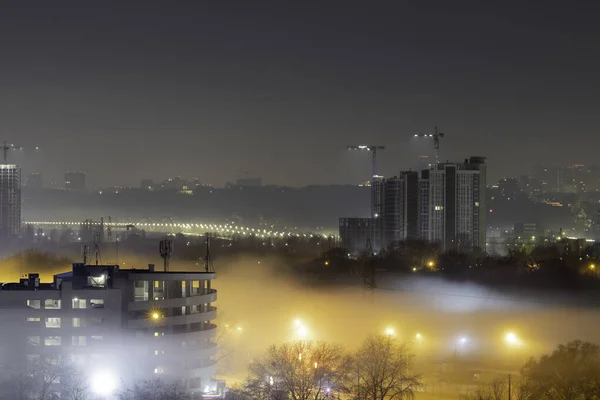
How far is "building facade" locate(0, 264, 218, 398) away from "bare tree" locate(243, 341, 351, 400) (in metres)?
0.72

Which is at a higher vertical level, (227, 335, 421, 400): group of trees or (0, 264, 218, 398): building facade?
(0, 264, 218, 398): building facade

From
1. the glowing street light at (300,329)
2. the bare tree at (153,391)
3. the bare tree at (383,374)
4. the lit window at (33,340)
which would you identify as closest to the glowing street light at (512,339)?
the bare tree at (383,374)

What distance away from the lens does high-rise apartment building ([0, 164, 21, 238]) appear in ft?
143

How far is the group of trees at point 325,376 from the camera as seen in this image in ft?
41.8

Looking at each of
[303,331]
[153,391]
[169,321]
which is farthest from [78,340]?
[303,331]

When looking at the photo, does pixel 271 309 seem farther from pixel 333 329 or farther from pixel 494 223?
pixel 494 223

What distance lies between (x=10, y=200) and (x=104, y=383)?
33.4 m

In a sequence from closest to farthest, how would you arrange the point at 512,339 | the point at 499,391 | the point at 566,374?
the point at 566,374, the point at 499,391, the point at 512,339

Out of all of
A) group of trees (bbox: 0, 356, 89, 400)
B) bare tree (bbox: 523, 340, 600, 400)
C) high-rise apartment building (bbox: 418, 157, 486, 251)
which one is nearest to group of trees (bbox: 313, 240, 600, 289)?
high-rise apartment building (bbox: 418, 157, 486, 251)

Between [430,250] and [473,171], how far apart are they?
5247mm

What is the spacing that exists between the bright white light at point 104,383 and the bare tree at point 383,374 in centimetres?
278

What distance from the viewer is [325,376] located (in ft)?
43.5

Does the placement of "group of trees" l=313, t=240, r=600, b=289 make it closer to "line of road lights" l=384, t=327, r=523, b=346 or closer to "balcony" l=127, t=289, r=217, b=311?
"line of road lights" l=384, t=327, r=523, b=346

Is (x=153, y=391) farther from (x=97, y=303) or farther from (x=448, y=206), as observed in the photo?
(x=448, y=206)
